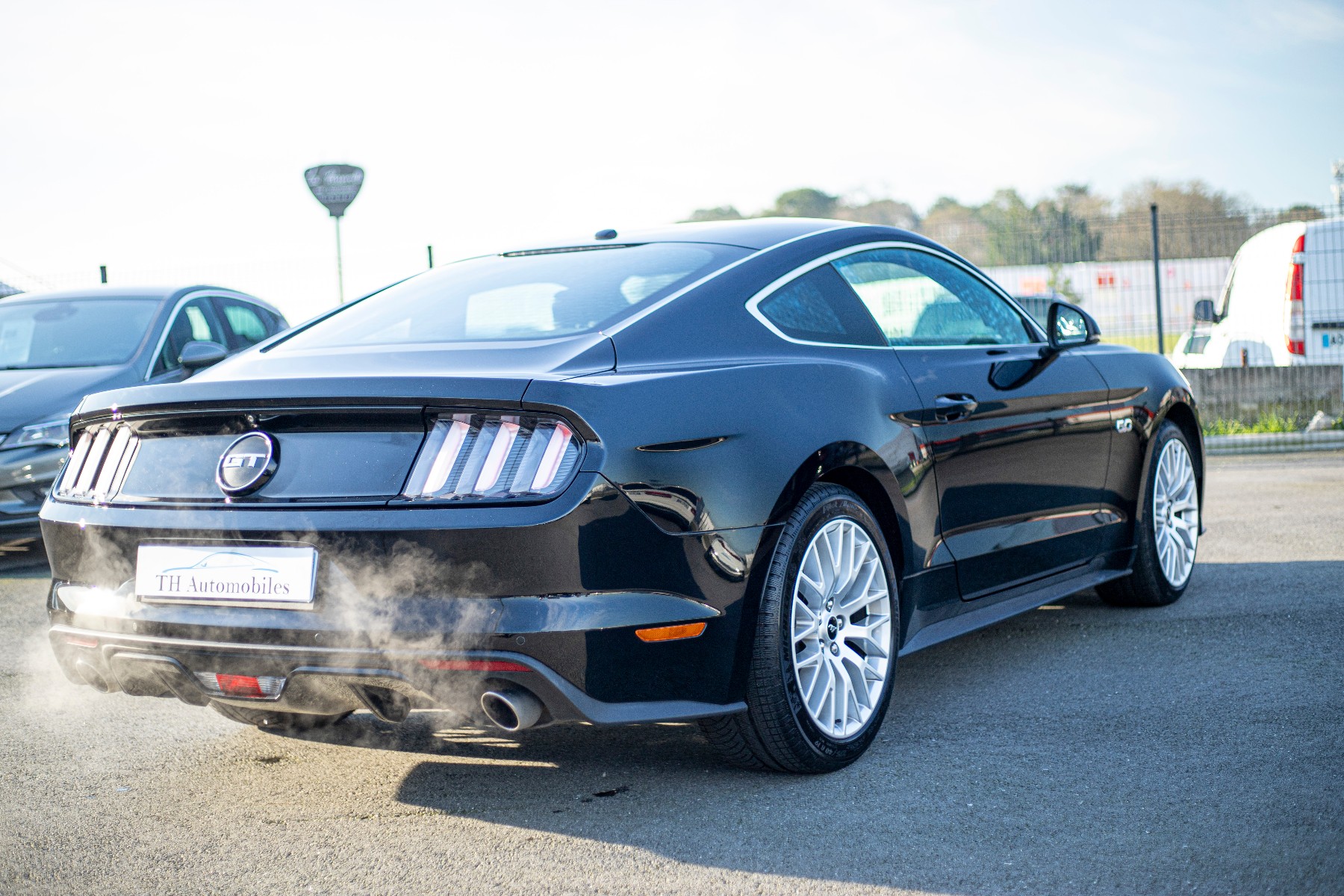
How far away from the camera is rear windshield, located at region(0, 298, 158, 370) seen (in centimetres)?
812

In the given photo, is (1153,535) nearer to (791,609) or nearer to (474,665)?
(791,609)

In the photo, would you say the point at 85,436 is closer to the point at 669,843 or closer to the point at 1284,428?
the point at 669,843

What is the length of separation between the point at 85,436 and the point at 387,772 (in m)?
1.21

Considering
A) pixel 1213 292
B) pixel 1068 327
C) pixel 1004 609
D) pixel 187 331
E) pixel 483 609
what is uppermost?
pixel 1213 292

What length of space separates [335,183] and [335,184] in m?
0.01

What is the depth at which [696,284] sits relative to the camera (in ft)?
11.9

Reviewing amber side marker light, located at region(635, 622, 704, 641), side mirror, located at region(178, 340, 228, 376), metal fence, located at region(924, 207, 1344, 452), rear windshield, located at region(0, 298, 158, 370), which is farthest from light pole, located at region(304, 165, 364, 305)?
amber side marker light, located at region(635, 622, 704, 641)

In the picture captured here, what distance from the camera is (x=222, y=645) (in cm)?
305

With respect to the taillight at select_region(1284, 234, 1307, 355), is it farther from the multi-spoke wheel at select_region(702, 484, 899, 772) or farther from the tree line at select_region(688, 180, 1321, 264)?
the multi-spoke wheel at select_region(702, 484, 899, 772)

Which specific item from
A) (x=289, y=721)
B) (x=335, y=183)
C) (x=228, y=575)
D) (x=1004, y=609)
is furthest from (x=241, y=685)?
(x=335, y=183)

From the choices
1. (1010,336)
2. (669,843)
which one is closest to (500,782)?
(669,843)

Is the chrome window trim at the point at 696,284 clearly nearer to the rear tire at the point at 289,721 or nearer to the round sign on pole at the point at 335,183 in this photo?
the rear tire at the point at 289,721

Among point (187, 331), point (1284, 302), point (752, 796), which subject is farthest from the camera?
point (1284, 302)

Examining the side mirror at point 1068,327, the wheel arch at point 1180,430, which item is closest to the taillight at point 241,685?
the side mirror at point 1068,327
